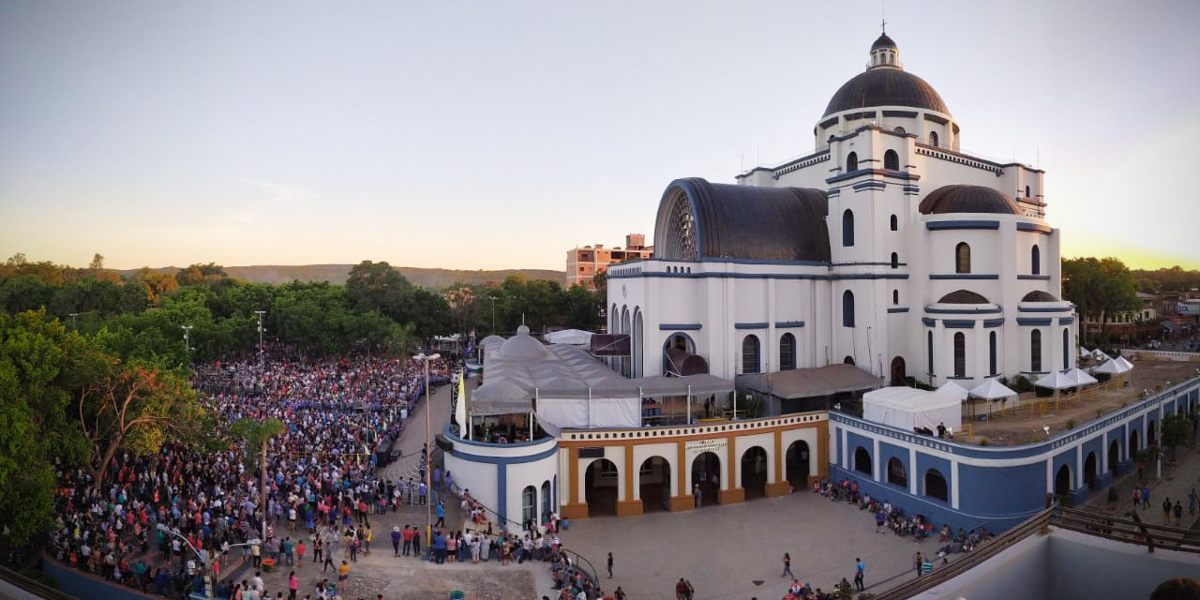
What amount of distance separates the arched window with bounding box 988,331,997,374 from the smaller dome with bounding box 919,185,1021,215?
634cm

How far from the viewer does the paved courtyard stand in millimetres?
20594

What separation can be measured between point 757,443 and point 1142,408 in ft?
58.1

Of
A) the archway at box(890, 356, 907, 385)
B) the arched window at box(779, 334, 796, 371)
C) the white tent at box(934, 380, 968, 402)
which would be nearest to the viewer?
the white tent at box(934, 380, 968, 402)

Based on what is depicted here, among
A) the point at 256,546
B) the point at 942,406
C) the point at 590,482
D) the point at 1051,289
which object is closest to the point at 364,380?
the point at 590,482

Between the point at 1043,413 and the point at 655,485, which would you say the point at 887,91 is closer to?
the point at 1043,413

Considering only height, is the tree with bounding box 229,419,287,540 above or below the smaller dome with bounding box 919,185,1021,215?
below

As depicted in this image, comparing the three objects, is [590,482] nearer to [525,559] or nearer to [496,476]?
[496,476]

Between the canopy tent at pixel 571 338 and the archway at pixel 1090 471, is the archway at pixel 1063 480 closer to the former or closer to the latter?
the archway at pixel 1090 471

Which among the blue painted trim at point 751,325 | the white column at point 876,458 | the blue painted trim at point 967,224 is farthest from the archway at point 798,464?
the blue painted trim at point 967,224

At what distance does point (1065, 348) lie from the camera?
3550 cm

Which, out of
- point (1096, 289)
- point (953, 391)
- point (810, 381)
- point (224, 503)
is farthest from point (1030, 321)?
point (1096, 289)

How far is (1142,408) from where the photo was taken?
30.8 metres

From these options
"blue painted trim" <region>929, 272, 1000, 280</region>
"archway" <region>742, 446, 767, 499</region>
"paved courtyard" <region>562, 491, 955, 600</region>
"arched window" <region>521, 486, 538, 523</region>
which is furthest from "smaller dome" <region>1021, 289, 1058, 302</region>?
"arched window" <region>521, 486, 538, 523</region>

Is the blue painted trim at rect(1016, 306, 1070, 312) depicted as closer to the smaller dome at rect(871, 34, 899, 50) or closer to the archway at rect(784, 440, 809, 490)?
the archway at rect(784, 440, 809, 490)
